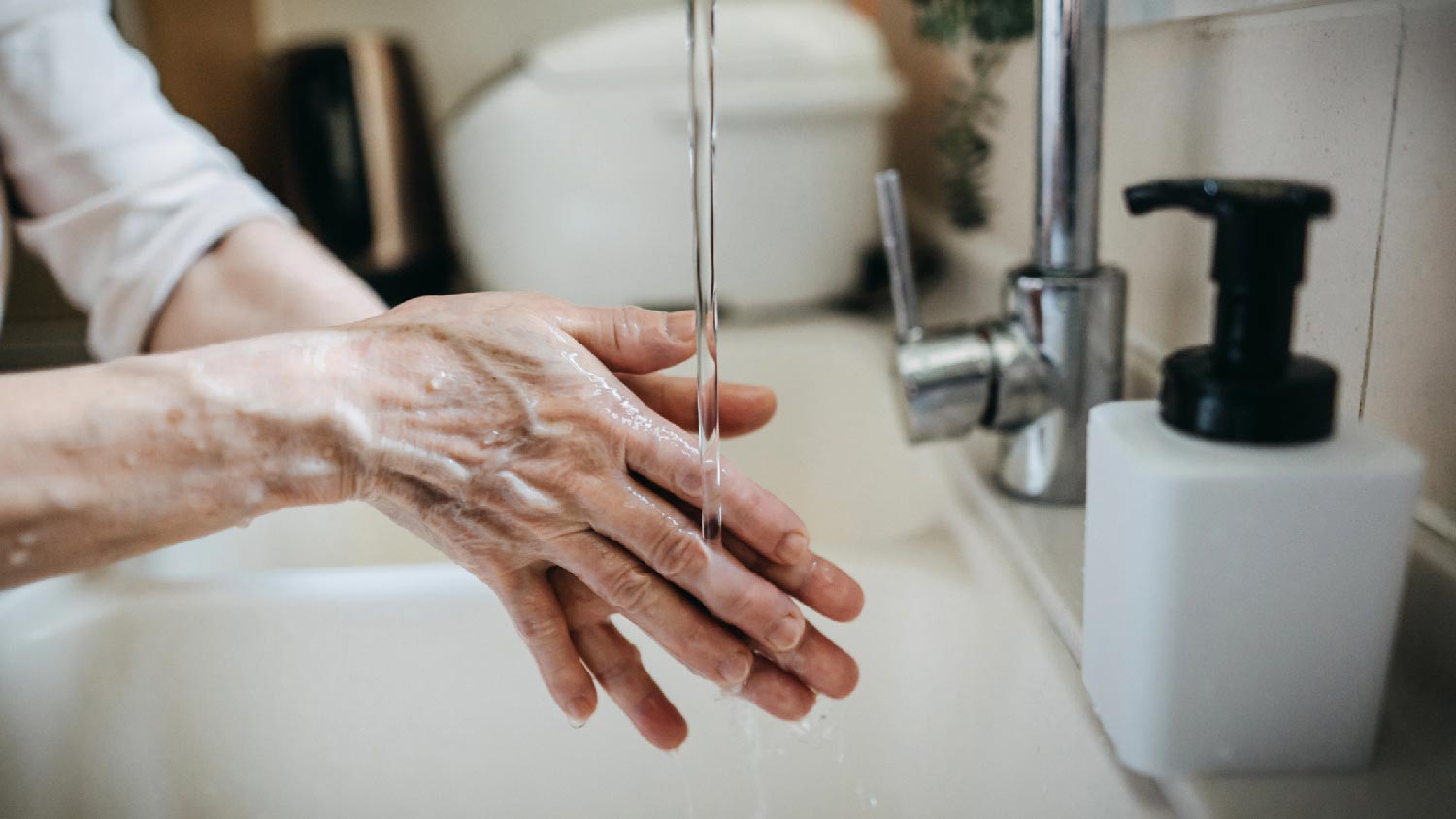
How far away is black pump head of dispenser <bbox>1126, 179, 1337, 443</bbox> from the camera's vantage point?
0.23m

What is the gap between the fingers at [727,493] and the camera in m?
0.35

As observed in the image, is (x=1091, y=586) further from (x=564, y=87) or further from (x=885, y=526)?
(x=564, y=87)

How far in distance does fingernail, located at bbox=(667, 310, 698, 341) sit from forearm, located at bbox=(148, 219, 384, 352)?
207mm

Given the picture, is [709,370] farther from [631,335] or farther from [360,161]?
[360,161]

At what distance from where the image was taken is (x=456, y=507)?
13.7 inches

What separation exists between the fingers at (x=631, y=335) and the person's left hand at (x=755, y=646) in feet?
0.05

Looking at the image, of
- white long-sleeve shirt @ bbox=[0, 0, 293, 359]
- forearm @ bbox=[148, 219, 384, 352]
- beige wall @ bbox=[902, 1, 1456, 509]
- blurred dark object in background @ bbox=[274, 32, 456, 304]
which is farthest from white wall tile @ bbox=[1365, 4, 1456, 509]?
blurred dark object in background @ bbox=[274, 32, 456, 304]

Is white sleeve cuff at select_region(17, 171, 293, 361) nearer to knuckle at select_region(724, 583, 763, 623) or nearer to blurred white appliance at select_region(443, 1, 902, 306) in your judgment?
blurred white appliance at select_region(443, 1, 902, 306)

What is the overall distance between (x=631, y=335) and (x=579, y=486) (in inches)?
2.3

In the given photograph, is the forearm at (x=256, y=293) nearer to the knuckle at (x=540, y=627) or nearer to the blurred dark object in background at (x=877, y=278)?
the knuckle at (x=540, y=627)

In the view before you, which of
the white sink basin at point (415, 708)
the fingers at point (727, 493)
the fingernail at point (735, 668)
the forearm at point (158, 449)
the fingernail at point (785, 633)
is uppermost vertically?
the forearm at point (158, 449)

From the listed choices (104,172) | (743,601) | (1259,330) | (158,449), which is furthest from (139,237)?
(1259,330)

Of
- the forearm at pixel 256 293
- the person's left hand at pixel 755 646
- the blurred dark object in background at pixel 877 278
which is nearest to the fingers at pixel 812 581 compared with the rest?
the person's left hand at pixel 755 646

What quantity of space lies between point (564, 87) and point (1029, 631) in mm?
543
